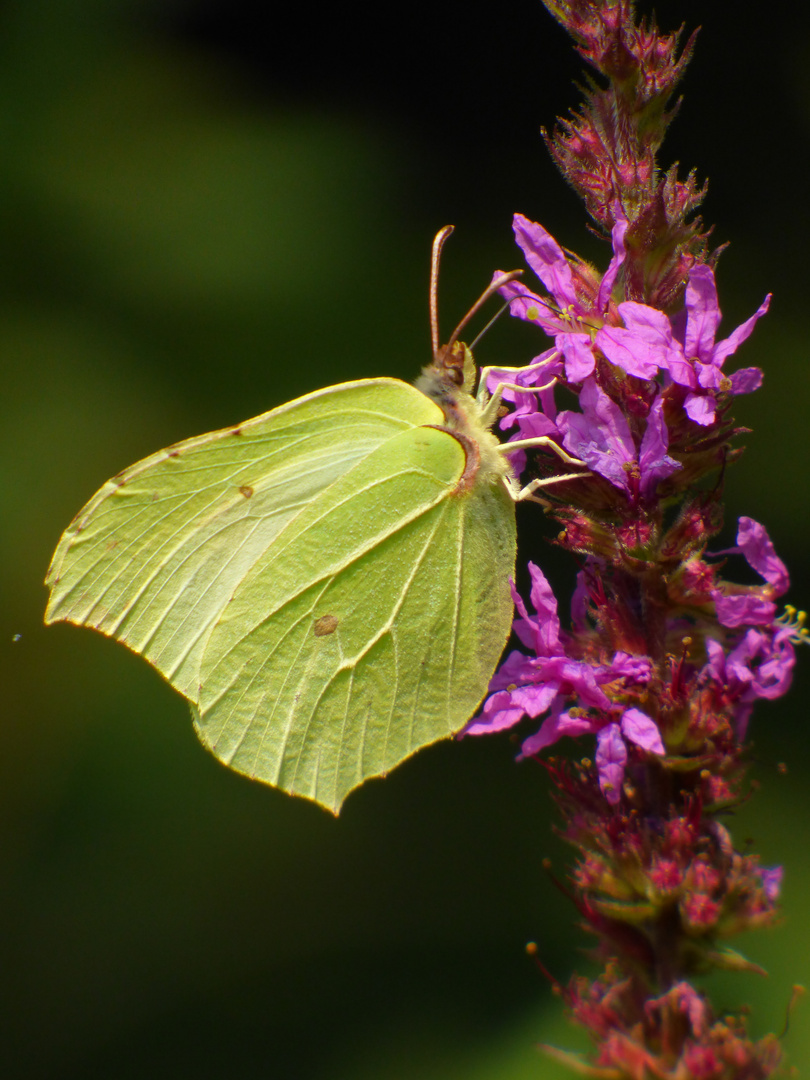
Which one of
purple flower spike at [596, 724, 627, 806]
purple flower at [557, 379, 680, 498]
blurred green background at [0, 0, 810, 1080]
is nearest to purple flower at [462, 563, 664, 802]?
purple flower spike at [596, 724, 627, 806]

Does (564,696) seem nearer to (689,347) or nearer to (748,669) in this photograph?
(748,669)

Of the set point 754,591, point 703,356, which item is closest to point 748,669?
point 754,591

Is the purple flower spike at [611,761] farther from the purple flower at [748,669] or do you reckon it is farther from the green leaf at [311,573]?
the green leaf at [311,573]

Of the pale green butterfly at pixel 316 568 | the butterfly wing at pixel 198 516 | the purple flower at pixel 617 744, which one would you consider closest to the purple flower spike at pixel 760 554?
the purple flower at pixel 617 744

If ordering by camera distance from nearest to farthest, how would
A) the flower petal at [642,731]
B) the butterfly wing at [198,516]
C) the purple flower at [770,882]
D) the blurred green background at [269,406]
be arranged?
the flower petal at [642,731]
the purple flower at [770,882]
the butterfly wing at [198,516]
the blurred green background at [269,406]

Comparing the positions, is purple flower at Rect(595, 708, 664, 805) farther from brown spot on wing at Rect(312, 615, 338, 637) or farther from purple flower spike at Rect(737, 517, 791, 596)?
brown spot on wing at Rect(312, 615, 338, 637)

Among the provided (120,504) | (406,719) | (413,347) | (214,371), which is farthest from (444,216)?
(406,719)

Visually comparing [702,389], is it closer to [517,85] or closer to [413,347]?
[413,347]
